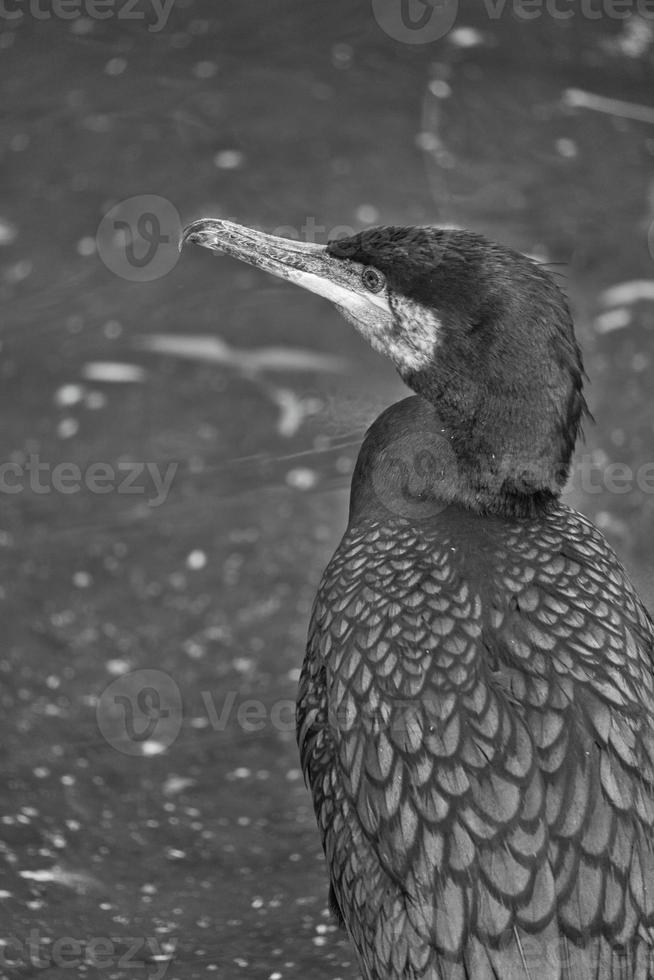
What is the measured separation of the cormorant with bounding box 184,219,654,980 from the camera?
2.70m

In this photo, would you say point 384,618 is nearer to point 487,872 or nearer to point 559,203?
point 487,872

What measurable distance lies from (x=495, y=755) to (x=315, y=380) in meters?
3.33

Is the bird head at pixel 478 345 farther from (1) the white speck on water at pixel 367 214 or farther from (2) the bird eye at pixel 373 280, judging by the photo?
(1) the white speck on water at pixel 367 214

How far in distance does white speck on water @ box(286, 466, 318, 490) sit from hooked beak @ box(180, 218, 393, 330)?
2.26m

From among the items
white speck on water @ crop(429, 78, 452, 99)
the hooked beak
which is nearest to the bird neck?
the hooked beak

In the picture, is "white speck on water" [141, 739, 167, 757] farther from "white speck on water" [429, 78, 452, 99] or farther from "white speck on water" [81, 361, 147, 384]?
"white speck on water" [429, 78, 452, 99]

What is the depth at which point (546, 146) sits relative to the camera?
22.9 ft

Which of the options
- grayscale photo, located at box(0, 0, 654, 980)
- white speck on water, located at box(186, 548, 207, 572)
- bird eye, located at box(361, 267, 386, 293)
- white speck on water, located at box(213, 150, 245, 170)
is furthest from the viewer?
white speck on water, located at box(213, 150, 245, 170)

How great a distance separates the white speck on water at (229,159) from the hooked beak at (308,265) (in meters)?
3.34

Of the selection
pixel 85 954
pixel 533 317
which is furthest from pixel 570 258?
pixel 85 954

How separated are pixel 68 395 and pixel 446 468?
299 centimetres

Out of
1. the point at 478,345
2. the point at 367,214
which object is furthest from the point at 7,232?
the point at 478,345

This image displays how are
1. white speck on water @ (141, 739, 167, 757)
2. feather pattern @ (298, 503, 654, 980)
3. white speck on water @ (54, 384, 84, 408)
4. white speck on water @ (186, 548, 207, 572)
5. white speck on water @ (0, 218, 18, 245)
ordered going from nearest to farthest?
feather pattern @ (298, 503, 654, 980) → white speck on water @ (141, 739, 167, 757) → white speck on water @ (186, 548, 207, 572) → white speck on water @ (54, 384, 84, 408) → white speck on water @ (0, 218, 18, 245)

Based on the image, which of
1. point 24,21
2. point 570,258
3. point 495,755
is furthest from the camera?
Answer: point 24,21
